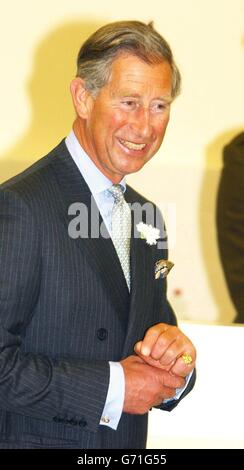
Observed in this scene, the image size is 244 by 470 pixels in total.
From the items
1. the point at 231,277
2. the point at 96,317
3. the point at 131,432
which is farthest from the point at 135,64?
the point at 231,277

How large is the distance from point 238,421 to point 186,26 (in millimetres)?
1889

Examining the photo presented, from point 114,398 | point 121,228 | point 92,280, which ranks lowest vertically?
point 114,398

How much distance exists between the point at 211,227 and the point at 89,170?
198 cm

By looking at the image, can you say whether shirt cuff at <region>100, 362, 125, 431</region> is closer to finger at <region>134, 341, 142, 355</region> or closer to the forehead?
finger at <region>134, 341, 142, 355</region>

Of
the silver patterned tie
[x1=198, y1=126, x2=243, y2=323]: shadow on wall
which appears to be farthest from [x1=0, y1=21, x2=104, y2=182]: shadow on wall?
the silver patterned tie

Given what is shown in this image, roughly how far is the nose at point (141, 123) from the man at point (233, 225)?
3.23ft

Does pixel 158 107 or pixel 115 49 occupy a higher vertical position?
pixel 115 49

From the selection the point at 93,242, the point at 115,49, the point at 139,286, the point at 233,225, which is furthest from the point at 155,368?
the point at 233,225

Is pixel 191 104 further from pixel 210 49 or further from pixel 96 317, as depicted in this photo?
pixel 96 317

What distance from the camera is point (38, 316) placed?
1.81m

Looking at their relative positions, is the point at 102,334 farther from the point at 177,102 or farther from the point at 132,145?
the point at 177,102

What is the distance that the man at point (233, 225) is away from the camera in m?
2.86

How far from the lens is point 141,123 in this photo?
1.94 meters

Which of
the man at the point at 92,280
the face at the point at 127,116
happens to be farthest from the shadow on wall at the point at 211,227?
the face at the point at 127,116
